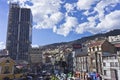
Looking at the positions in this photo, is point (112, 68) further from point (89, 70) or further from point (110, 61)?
point (89, 70)

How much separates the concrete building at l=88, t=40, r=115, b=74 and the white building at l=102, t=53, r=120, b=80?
11.0 ft

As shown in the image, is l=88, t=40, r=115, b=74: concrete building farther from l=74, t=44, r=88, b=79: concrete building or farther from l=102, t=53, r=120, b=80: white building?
l=74, t=44, r=88, b=79: concrete building

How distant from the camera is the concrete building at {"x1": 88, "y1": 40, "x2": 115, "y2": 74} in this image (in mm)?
75019

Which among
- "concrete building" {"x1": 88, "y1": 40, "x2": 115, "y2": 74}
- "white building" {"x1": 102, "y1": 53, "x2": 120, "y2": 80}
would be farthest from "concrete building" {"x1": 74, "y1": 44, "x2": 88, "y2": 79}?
"white building" {"x1": 102, "y1": 53, "x2": 120, "y2": 80}

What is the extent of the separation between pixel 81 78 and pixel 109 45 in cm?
1787

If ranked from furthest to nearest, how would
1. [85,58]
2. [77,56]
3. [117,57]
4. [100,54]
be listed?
1. [77,56]
2. [85,58]
3. [100,54]
4. [117,57]

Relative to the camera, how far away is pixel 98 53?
7625cm

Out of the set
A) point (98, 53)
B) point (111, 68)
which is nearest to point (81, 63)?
point (98, 53)

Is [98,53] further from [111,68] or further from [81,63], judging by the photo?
[81,63]

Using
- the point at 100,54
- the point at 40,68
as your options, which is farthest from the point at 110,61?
the point at 40,68

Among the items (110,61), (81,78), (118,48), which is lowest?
(81,78)

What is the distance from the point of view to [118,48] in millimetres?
78500

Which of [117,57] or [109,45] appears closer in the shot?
[117,57]

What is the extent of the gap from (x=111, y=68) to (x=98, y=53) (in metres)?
11.3
